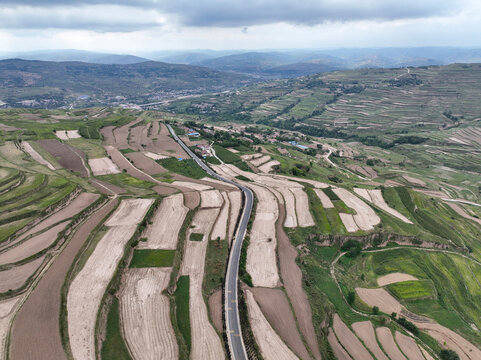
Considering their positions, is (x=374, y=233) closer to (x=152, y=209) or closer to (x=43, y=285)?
(x=152, y=209)

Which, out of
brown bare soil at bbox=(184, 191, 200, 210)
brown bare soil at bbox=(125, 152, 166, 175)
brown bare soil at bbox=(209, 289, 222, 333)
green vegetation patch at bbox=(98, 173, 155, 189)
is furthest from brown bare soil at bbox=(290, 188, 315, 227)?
brown bare soil at bbox=(125, 152, 166, 175)

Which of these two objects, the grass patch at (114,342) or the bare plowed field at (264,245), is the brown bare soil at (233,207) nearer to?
the bare plowed field at (264,245)

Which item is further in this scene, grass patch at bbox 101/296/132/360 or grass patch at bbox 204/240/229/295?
grass patch at bbox 204/240/229/295

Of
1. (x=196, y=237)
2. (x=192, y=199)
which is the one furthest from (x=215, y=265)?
(x=192, y=199)

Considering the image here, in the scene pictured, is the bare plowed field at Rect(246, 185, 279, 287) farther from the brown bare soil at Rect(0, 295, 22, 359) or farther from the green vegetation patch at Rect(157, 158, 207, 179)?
the brown bare soil at Rect(0, 295, 22, 359)

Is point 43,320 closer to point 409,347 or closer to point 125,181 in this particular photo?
point 125,181
